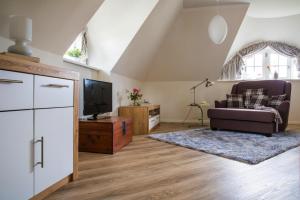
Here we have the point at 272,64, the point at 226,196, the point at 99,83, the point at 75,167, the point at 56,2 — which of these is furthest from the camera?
the point at 272,64

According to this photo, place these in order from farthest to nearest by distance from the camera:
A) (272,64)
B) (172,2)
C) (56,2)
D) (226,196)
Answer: (272,64) → (172,2) → (56,2) → (226,196)

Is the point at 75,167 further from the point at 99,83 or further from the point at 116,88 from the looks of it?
the point at 116,88

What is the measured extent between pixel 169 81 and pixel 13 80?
492 cm

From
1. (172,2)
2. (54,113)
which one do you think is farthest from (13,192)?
(172,2)

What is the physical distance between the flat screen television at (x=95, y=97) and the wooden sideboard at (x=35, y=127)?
926 millimetres

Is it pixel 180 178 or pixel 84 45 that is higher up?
pixel 84 45

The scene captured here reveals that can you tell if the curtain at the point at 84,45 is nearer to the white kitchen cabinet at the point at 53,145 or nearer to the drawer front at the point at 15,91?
the white kitchen cabinet at the point at 53,145

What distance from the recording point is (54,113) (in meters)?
1.54

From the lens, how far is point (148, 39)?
13.9ft

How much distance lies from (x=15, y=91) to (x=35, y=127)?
0.27 meters

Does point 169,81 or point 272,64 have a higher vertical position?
point 272,64

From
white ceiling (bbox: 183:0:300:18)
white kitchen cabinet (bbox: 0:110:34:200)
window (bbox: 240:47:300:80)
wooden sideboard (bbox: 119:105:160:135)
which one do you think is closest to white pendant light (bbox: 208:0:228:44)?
white ceiling (bbox: 183:0:300:18)

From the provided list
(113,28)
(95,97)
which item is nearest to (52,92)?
(95,97)

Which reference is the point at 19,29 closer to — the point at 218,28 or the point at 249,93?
the point at 218,28
